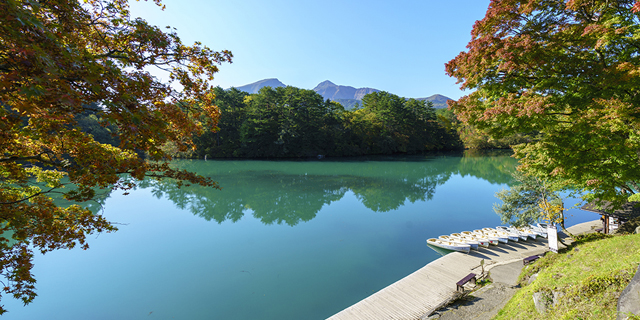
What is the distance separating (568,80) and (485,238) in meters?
6.57

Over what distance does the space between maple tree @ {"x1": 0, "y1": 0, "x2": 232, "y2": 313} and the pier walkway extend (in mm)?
4854

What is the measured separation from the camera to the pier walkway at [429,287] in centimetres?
572

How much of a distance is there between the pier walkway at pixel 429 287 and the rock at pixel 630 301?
135 inches

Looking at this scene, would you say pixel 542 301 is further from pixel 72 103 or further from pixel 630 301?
pixel 72 103

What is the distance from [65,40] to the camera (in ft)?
8.91

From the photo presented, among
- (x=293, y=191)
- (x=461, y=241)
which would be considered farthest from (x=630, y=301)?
(x=293, y=191)

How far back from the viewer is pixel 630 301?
259 cm

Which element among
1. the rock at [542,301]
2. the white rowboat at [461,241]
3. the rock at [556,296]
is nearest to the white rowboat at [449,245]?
the white rowboat at [461,241]

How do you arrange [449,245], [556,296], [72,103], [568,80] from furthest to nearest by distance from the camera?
[449,245], [568,80], [556,296], [72,103]

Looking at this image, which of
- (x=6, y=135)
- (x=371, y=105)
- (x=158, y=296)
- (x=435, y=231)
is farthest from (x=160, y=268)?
(x=371, y=105)

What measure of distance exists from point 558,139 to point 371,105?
4865cm

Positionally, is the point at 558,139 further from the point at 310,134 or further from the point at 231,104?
the point at 231,104

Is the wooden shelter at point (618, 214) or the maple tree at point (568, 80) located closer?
the maple tree at point (568, 80)

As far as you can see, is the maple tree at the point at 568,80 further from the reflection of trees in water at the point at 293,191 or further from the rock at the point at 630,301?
the reflection of trees in water at the point at 293,191
